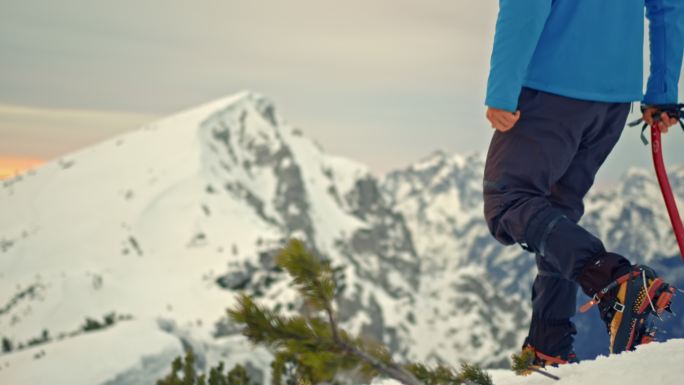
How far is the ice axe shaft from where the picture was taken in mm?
3535

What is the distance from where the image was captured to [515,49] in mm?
3525

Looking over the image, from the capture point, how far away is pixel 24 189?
12269 cm

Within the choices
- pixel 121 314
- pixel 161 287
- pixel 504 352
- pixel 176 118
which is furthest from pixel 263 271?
pixel 504 352

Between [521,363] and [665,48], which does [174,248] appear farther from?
[521,363]

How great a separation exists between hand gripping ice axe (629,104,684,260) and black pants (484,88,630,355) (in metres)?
0.26

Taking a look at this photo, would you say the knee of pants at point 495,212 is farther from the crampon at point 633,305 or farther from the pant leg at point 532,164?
the crampon at point 633,305

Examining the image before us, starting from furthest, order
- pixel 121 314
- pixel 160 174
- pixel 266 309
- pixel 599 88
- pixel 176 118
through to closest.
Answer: pixel 176 118
pixel 160 174
pixel 121 314
pixel 599 88
pixel 266 309

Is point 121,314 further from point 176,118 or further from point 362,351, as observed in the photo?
point 176,118

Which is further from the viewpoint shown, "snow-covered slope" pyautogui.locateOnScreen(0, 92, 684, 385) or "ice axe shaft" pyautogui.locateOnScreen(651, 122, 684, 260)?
"snow-covered slope" pyautogui.locateOnScreen(0, 92, 684, 385)

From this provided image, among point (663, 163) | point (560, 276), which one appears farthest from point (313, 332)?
point (663, 163)

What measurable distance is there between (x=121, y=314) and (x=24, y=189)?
62.9 m

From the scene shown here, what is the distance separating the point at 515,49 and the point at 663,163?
128 cm

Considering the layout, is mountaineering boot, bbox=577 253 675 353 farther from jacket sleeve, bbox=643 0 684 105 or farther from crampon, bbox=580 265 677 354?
jacket sleeve, bbox=643 0 684 105

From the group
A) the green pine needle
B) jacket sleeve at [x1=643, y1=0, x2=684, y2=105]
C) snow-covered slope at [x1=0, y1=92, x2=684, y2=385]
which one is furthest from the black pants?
snow-covered slope at [x1=0, y1=92, x2=684, y2=385]
